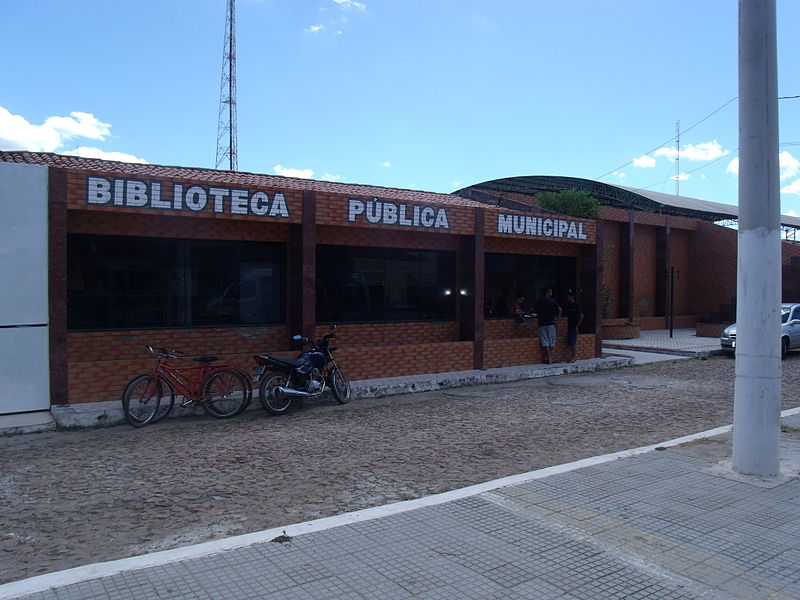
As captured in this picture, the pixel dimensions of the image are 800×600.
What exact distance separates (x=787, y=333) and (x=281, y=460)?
17141 millimetres

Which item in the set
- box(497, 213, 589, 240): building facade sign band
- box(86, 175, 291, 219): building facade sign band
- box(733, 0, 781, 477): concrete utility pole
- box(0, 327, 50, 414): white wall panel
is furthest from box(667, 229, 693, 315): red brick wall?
box(0, 327, 50, 414): white wall panel

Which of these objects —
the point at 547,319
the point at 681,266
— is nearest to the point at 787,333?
the point at 547,319

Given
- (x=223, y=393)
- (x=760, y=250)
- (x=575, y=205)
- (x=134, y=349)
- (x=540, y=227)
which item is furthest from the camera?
(x=575, y=205)

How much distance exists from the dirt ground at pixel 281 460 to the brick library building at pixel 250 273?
5.04 feet

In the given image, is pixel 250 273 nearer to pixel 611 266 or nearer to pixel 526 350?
pixel 526 350

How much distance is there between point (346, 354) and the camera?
12148mm

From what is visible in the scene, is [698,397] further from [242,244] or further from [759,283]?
[242,244]

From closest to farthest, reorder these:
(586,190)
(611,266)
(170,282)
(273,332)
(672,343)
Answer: (170,282), (273,332), (672,343), (611,266), (586,190)

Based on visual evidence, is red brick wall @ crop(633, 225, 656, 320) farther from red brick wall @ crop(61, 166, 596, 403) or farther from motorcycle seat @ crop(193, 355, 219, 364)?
motorcycle seat @ crop(193, 355, 219, 364)

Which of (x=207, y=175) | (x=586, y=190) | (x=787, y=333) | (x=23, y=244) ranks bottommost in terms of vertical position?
(x=787, y=333)

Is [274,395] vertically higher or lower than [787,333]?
lower

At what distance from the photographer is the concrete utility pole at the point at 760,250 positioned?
20.8ft

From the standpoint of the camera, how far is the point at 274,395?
9891 mm

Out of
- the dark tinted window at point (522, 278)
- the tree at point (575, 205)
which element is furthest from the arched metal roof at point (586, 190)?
the dark tinted window at point (522, 278)
